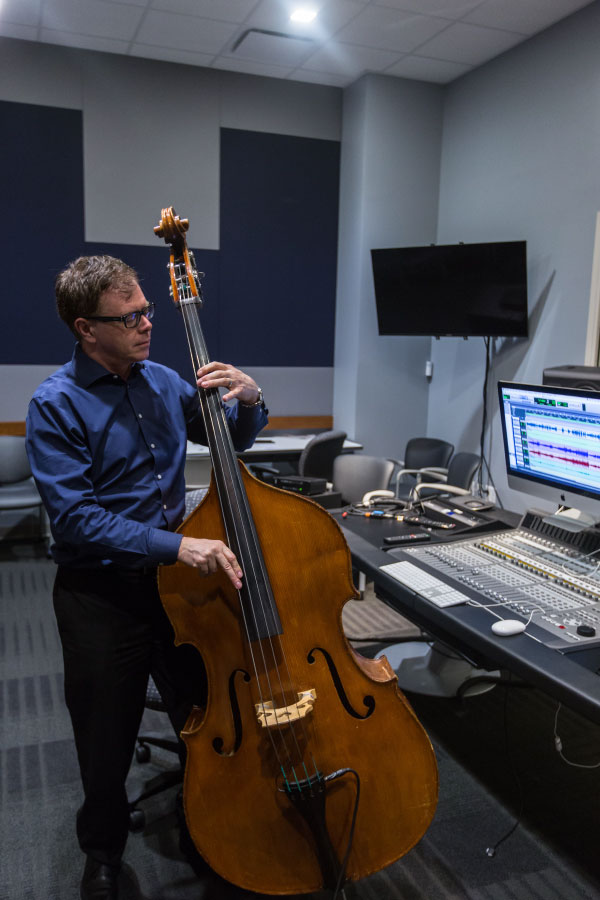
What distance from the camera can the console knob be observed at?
151cm

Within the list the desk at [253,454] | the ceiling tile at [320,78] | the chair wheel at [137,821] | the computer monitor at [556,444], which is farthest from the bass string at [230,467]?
the ceiling tile at [320,78]

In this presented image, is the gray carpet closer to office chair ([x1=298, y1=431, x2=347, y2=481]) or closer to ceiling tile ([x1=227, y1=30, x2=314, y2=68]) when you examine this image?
office chair ([x1=298, y1=431, x2=347, y2=481])

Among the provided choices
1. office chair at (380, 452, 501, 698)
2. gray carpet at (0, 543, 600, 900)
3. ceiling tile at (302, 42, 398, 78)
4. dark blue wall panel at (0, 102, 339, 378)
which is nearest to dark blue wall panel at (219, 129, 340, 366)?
dark blue wall panel at (0, 102, 339, 378)

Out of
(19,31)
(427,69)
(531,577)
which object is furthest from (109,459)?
(427,69)

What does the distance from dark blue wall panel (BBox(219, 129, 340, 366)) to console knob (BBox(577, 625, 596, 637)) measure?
150 inches

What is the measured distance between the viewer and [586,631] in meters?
1.51

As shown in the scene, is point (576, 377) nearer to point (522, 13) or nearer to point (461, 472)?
point (461, 472)

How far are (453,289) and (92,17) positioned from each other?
2.52 m

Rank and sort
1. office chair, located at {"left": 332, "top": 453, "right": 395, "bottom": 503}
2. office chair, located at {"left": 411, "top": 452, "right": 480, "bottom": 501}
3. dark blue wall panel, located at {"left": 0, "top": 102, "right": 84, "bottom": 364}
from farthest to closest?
1. dark blue wall panel, located at {"left": 0, "top": 102, "right": 84, "bottom": 364}
2. office chair, located at {"left": 411, "top": 452, "right": 480, "bottom": 501}
3. office chair, located at {"left": 332, "top": 453, "right": 395, "bottom": 503}

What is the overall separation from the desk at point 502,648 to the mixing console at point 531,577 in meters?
0.05

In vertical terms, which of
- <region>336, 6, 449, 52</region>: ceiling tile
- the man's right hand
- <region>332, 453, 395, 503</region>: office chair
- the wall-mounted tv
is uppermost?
<region>336, 6, 449, 52</region>: ceiling tile

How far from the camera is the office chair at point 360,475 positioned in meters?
3.43

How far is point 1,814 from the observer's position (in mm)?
2078

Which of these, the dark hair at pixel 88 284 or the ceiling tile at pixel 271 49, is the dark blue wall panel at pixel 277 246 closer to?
the ceiling tile at pixel 271 49
